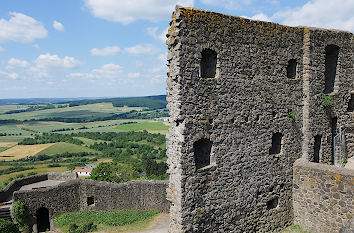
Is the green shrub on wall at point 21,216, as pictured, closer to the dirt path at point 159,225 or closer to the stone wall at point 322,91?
the dirt path at point 159,225

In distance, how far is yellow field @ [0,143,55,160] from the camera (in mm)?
98831

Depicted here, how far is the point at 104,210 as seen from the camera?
20562 millimetres

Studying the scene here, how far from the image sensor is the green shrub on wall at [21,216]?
19.2 m

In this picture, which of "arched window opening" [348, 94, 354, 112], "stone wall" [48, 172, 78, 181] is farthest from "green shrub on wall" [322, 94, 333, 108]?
"stone wall" [48, 172, 78, 181]

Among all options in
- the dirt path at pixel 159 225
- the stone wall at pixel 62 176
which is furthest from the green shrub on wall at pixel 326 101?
the stone wall at pixel 62 176

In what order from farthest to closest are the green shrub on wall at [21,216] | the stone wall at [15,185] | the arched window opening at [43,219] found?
the stone wall at [15,185], the arched window opening at [43,219], the green shrub on wall at [21,216]

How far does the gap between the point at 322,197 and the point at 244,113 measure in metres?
4.32

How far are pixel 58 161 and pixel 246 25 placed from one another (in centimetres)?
9509

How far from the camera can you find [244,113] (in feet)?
32.2

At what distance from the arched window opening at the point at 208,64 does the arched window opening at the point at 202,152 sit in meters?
2.21

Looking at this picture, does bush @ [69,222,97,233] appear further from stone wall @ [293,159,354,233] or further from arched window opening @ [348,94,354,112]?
arched window opening @ [348,94,354,112]

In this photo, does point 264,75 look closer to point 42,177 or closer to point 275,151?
point 275,151

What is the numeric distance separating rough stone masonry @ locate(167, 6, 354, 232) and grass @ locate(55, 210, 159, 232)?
1058 centimetres

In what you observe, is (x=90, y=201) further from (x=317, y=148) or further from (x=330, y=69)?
(x=330, y=69)
